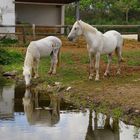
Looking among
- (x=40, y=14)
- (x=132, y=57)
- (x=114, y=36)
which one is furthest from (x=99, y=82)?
(x=40, y=14)

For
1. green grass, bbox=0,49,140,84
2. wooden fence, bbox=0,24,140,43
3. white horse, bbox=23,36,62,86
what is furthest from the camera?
wooden fence, bbox=0,24,140,43

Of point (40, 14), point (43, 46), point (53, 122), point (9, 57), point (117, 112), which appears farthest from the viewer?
point (40, 14)

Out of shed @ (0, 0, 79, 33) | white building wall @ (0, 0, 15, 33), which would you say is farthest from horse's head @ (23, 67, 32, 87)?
shed @ (0, 0, 79, 33)

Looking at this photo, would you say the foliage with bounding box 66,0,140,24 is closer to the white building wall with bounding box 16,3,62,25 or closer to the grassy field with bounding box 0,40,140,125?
the white building wall with bounding box 16,3,62,25

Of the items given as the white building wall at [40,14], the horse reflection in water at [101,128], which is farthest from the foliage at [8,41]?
the horse reflection in water at [101,128]

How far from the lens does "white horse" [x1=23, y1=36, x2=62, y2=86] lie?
1508 centimetres

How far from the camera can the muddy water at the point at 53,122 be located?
956cm

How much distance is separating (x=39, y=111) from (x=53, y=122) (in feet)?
4.07

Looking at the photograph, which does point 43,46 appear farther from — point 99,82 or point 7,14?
point 7,14

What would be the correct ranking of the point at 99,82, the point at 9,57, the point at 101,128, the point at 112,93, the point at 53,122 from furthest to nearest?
the point at 9,57 → the point at 99,82 → the point at 112,93 → the point at 53,122 → the point at 101,128

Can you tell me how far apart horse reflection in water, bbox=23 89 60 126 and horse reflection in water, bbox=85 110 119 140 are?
0.85 meters

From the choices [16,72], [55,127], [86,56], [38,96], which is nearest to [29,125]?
[55,127]

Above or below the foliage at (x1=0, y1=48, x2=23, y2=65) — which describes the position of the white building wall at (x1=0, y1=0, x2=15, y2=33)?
above

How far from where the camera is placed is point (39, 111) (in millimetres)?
12008
